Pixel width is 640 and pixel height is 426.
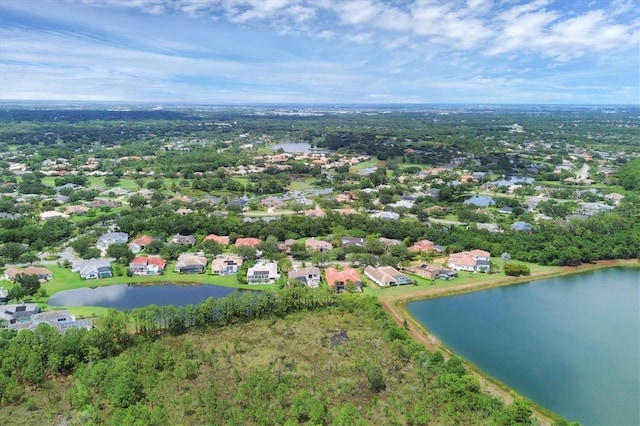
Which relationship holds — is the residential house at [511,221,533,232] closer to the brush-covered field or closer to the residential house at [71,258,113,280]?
the brush-covered field

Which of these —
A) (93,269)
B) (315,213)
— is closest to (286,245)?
(315,213)

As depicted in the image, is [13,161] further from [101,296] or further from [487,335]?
[487,335]

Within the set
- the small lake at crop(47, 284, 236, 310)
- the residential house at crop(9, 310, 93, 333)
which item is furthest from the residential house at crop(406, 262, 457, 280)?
the residential house at crop(9, 310, 93, 333)

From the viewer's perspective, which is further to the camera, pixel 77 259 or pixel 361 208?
pixel 361 208

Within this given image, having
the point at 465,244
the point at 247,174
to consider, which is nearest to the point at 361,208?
the point at 465,244

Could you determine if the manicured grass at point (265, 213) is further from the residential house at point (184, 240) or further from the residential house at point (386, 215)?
the residential house at point (184, 240)

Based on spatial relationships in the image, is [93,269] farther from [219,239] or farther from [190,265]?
[219,239]
